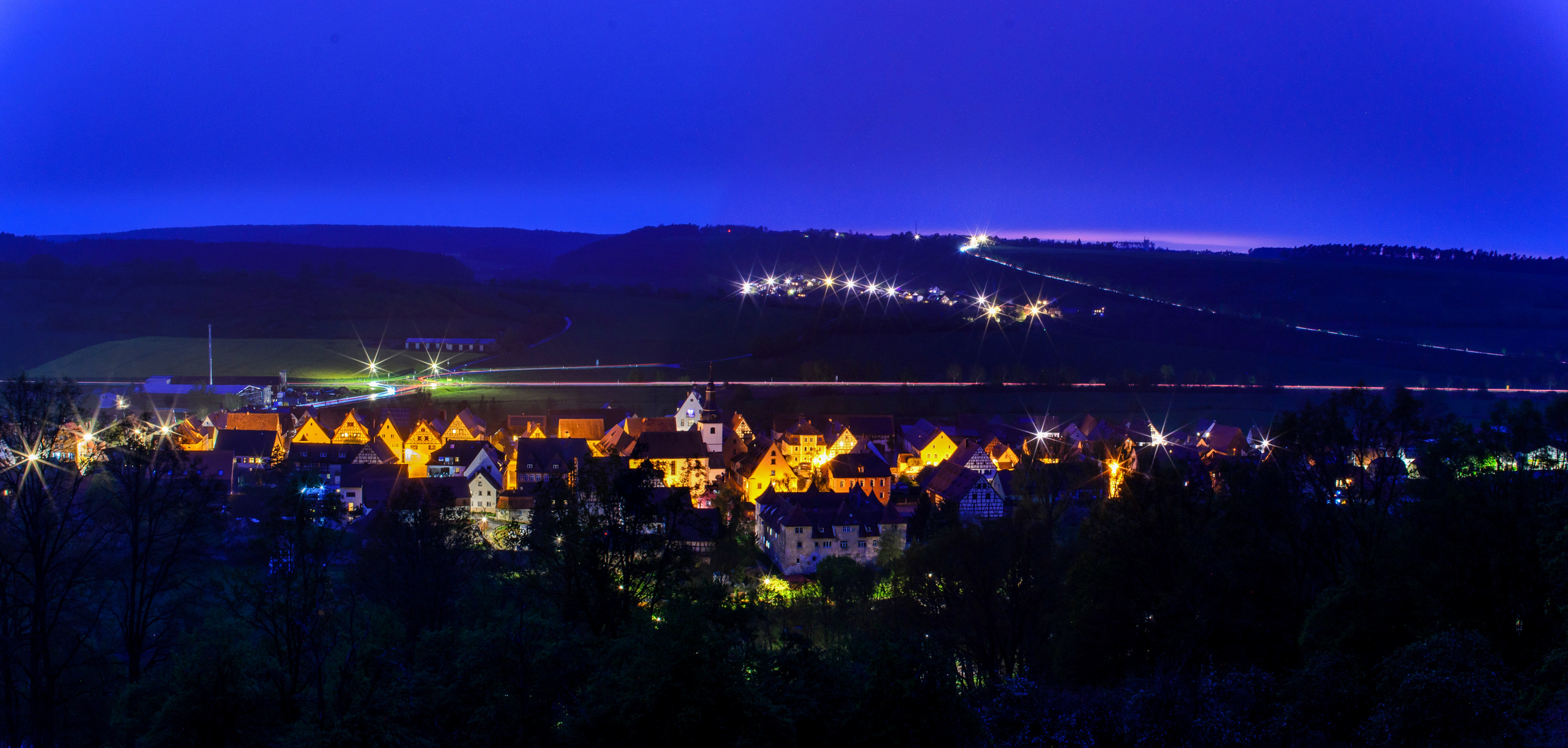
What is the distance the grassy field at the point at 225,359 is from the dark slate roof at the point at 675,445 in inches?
772

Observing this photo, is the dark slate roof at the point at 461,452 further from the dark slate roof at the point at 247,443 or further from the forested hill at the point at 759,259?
the forested hill at the point at 759,259

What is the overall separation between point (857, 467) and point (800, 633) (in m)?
18.6

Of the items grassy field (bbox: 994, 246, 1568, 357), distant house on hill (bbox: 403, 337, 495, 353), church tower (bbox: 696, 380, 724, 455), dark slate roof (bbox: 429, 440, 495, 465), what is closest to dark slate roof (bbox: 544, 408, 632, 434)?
church tower (bbox: 696, 380, 724, 455)

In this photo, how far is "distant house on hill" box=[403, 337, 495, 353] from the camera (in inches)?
1885

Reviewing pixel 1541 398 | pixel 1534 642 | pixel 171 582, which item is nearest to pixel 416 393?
pixel 171 582

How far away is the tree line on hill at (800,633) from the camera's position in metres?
7.44

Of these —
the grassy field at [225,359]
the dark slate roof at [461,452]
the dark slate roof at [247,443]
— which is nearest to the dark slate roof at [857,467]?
the dark slate roof at [461,452]

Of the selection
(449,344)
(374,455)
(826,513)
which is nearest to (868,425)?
(826,513)

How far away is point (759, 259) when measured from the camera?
7806cm

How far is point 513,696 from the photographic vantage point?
25.8ft

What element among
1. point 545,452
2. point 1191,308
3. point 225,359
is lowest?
point 545,452

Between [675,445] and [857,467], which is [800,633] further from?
[675,445]

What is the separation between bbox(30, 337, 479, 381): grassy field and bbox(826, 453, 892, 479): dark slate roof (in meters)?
24.1

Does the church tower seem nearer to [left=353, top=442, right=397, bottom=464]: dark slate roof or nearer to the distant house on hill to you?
[left=353, top=442, right=397, bottom=464]: dark slate roof
